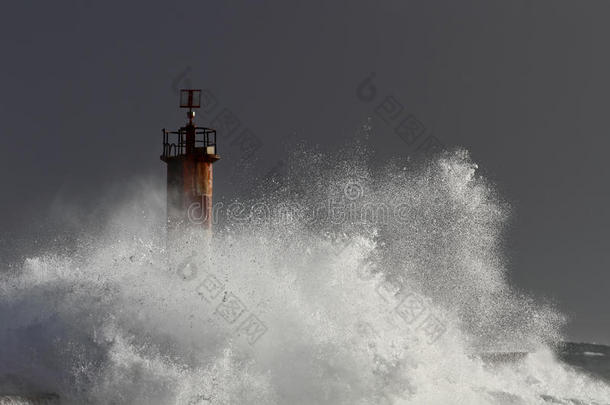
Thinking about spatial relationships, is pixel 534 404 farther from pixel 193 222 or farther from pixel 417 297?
pixel 193 222

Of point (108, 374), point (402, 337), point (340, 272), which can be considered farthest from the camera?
point (340, 272)

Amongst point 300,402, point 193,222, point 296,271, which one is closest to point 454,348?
point 296,271

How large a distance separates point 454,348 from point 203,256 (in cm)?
724

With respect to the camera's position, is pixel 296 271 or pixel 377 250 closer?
pixel 296 271

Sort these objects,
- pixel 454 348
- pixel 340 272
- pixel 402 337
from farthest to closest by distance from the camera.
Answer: pixel 454 348 < pixel 340 272 < pixel 402 337

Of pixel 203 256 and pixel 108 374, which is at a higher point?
pixel 203 256

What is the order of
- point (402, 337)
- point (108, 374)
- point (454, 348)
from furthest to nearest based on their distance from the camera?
point (454, 348), point (402, 337), point (108, 374)

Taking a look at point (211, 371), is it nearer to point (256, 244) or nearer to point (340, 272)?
point (340, 272)

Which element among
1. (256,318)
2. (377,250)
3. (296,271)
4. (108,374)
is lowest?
(108,374)

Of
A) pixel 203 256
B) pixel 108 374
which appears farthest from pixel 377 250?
pixel 108 374

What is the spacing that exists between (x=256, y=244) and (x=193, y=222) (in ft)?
6.31

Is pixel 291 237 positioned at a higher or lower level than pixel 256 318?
higher

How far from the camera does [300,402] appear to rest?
52.1 feet

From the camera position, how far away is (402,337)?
17938 millimetres
